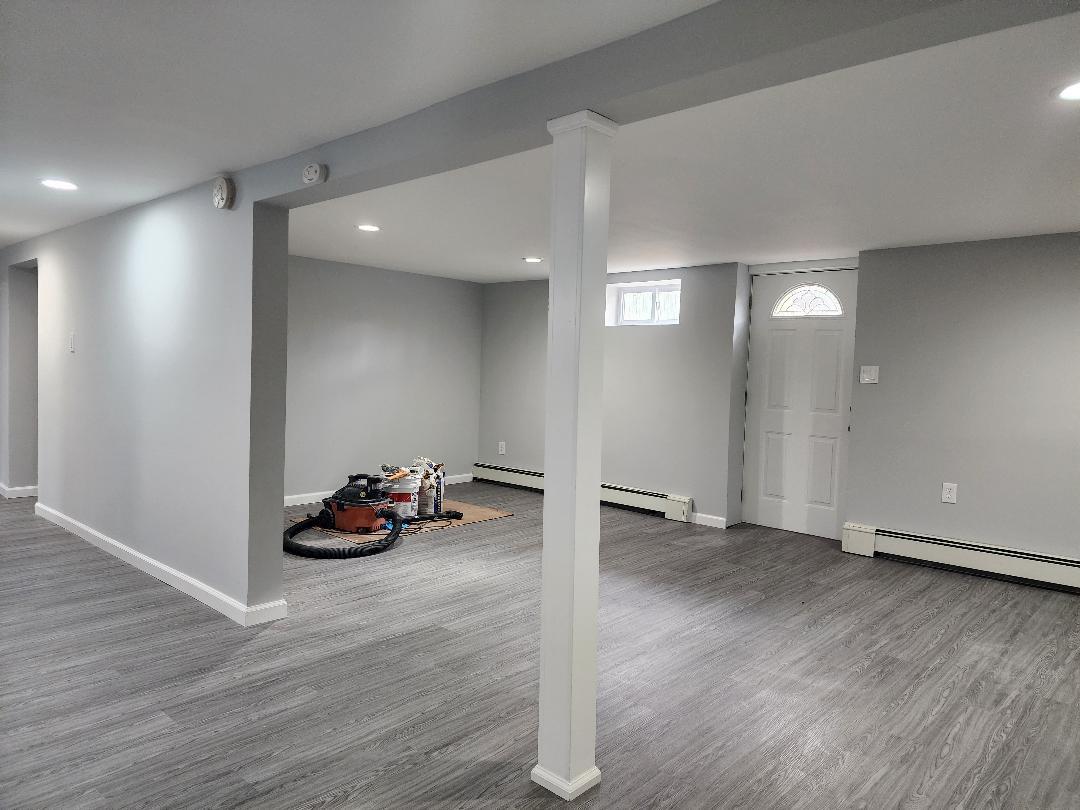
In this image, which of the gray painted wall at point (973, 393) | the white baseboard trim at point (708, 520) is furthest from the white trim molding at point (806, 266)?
the white baseboard trim at point (708, 520)

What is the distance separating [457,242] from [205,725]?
382 centimetres

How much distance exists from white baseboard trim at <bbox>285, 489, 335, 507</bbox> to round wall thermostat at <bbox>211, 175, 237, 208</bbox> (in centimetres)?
354

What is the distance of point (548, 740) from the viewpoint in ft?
7.44

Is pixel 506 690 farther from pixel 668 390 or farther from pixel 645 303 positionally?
pixel 645 303

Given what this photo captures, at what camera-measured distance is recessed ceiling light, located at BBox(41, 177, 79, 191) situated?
12.4ft

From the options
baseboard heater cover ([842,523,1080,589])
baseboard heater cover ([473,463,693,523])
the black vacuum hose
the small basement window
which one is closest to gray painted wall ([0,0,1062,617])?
the black vacuum hose

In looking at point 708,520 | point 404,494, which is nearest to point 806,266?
point 708,520

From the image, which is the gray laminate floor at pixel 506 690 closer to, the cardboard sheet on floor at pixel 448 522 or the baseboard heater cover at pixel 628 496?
the cardboard sheet on floor at pixel 448 522

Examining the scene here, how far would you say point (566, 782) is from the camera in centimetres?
221

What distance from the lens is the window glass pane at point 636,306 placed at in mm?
6805

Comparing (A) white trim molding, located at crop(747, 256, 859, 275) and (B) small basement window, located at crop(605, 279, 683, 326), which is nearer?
(A) white trim molding, located at crop(747, 256, 859, 275)

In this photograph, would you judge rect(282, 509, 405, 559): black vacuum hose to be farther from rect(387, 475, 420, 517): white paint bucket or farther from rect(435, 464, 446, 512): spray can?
rect(435, 464, 446, 512): spray can

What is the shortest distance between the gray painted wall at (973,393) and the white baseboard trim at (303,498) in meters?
4.82

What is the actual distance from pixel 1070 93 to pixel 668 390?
173 inches
